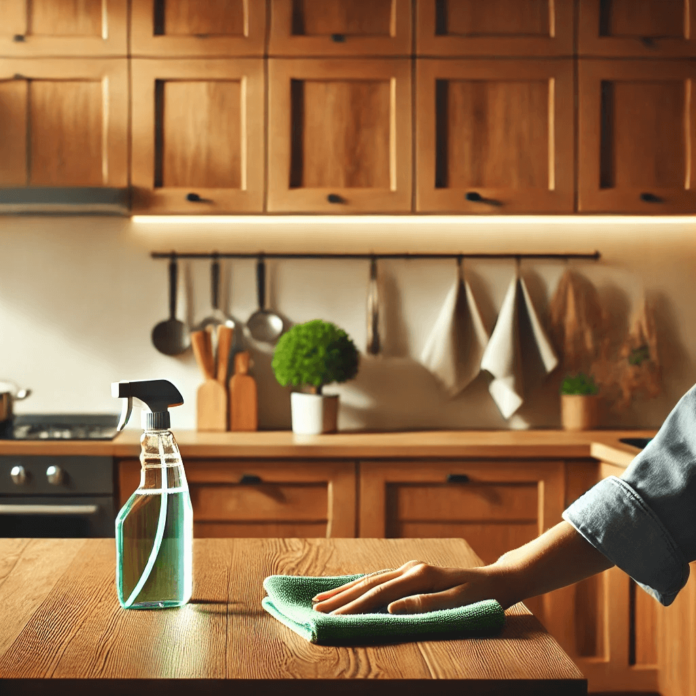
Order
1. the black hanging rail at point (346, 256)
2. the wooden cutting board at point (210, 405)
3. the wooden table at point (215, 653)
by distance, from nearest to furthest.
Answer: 1. the wooden table at point (215, 653)
2. the wooden cutting board at point (210, 405)
3. the black hanging rail at point (346, 256)

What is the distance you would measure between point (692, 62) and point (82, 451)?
2.31 metres

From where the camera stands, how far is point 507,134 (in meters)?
2.63

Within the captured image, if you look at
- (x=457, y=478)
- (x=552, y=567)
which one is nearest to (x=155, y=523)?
(x=552, y=567)

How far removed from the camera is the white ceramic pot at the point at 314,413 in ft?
8.75

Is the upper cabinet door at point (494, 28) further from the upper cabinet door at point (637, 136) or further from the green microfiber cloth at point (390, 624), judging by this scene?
the green microfiber cloth at point (390, 624)

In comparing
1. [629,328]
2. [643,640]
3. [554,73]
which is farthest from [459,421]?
[554,73]

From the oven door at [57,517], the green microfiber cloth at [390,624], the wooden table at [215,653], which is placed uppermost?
the green microfiber cloth at [390,624]

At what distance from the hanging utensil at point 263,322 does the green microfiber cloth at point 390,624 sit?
2063 millimetres

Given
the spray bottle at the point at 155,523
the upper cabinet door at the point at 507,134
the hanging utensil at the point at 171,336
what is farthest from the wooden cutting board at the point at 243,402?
the spray bottle at the point at 155,523

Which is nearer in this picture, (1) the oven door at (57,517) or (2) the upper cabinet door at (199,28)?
(1) the oven door at (57,517)

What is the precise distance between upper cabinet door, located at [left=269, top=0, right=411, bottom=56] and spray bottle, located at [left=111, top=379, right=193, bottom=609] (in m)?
1.98

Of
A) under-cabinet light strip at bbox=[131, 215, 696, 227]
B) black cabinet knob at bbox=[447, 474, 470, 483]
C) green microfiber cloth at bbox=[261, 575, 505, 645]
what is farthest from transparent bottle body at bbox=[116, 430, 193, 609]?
under-cabinet light strip at bbox=[131, 215, 696, 227]

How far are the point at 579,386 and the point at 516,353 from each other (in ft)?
0.84

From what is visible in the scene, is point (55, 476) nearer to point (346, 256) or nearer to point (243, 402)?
point (243, 402)
